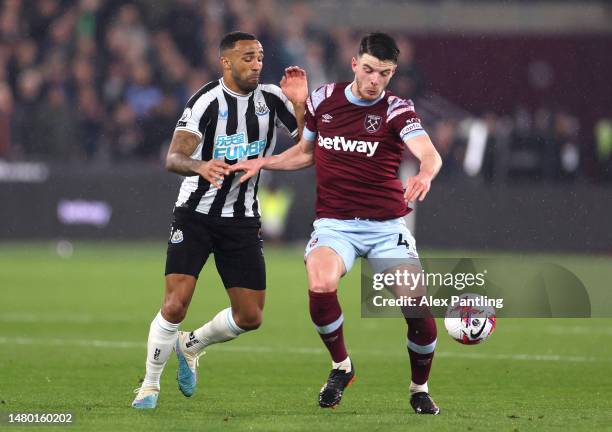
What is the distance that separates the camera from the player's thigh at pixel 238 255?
859 centimetres

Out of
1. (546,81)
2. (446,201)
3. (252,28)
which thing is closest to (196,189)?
(446,201)

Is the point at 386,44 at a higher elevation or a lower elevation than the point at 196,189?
higher

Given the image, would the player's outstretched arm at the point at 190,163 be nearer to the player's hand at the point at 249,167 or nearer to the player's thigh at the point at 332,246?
the player's hand at the point at 249,167

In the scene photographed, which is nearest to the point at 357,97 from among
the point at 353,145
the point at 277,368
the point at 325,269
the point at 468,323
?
the point at 353,145

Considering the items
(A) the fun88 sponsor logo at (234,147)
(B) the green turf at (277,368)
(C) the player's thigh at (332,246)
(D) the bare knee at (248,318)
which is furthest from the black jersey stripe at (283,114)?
(B) the green turf at (277,368)

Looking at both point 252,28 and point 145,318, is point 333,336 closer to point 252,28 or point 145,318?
point 145,318

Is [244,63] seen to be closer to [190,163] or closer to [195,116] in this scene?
[195,116]

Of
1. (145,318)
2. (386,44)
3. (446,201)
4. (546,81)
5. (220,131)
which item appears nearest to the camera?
(386,44)

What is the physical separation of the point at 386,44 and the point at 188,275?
1835 millimetres

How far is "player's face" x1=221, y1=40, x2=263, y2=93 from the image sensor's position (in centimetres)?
840

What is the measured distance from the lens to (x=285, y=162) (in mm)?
8383

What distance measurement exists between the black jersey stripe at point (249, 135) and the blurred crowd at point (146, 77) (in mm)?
11885

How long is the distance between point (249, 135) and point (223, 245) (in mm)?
717

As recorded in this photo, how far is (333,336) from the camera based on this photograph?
8.14m
